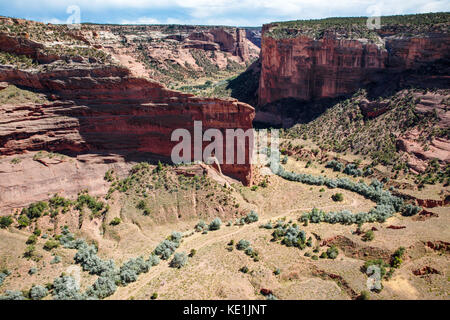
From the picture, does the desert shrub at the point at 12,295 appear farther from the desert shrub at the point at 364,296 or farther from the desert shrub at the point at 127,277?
the desert shrub at the point at 364,296

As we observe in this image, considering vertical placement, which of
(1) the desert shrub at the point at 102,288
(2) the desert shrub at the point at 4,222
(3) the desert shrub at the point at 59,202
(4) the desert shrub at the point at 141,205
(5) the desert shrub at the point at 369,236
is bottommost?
(1) the desert shrub at the point at 102,288

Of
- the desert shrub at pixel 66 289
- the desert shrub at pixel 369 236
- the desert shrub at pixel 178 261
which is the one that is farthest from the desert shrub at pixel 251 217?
the desert shrub at pixel 66 289

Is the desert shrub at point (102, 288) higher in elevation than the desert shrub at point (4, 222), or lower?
lower

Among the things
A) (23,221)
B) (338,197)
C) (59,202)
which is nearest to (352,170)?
(338,197)

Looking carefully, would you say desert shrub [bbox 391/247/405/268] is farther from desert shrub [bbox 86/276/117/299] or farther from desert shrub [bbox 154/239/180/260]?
desert shrub [bbox 86/276/117/299]

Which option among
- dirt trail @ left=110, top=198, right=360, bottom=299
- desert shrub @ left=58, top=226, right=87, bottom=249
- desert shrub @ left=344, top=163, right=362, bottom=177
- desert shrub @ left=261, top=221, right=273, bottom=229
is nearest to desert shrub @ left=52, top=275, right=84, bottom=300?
dirt trail @ left=110, top=198, right=360, bottom=299

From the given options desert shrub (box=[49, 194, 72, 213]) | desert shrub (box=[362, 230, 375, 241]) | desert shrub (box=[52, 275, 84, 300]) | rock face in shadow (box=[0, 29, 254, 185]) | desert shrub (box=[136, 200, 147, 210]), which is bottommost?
desert shrub (box=[52, 275, 84, 300])

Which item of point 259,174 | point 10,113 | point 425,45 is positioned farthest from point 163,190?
point 425,45

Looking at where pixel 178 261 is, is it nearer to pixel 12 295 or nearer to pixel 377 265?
pixel 12 295
